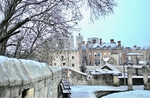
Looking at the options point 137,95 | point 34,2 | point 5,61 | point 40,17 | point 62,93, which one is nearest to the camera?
point 5,61

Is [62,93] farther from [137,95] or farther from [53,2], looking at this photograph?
[137,95]

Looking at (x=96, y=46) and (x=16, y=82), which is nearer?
(x=16, y=82)

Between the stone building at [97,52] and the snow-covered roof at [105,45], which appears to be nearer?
the stone building at [97,52]

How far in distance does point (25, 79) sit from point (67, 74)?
57.0ft

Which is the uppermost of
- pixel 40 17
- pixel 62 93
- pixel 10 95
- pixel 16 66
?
pixel 40 17

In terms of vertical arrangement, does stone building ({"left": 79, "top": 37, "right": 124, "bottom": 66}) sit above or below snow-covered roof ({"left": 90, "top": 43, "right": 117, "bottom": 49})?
below

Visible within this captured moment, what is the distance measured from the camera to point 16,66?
1.69 metres

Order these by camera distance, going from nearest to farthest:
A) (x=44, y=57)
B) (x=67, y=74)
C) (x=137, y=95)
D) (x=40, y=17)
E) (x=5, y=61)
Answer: (x=5, y=61)
(x=40, y=17)
(x=137, y=95)
(x=44, y=57)
(x=67, y=74)

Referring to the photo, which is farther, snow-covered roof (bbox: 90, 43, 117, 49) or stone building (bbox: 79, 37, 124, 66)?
snow-covered roof (bbox: 90, 43, 117, 49)

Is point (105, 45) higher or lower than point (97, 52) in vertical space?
higher

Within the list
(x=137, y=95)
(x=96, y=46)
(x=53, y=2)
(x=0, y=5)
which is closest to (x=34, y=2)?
(x=53, y=2)

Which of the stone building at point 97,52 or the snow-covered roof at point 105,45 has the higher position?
the snow-covered roof at point 105,45

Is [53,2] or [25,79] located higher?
[53,2]

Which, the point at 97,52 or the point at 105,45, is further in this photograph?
the point at 105,45
